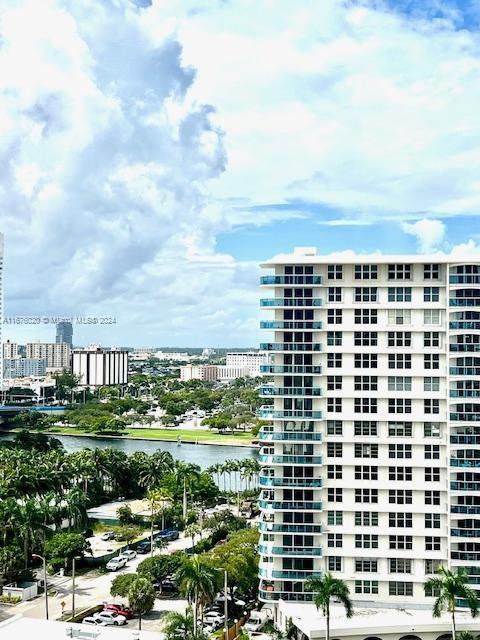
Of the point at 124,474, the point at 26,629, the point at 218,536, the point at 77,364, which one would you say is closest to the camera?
A: the point at 26,629

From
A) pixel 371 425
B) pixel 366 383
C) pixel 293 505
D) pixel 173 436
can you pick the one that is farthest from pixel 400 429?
pixel 173 436

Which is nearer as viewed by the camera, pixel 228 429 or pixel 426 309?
pixel 426 309

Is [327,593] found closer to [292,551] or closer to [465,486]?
[292,551]

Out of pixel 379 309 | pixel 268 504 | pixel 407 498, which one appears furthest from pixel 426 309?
pixel 268 504

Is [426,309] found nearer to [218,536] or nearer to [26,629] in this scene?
[26,629]

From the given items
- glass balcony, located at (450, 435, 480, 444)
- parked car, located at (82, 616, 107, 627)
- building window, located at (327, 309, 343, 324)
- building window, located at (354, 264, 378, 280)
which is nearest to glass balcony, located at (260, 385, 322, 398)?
building window, located at (327, 309, 343, 324)

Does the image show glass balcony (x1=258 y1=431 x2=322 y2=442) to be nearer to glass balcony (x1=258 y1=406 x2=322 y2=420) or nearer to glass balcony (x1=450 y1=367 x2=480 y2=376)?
glass balcony (x1=258 y1=406 x2=322 y2=420)

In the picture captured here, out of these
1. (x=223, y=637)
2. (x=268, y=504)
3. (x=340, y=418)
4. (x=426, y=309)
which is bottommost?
(x=223, y=637)
